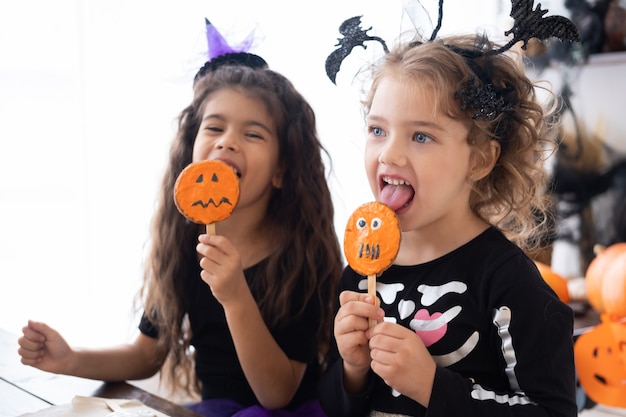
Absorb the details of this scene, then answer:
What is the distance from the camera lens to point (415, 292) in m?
1.24

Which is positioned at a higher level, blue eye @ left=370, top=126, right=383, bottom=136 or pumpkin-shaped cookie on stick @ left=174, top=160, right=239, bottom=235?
blue eye @ left=370, top=126, right=383, bottom=136

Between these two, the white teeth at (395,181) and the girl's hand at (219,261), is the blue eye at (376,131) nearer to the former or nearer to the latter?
the white teeth at (395,181)

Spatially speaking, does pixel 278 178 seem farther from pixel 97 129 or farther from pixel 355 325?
pixel 97 129

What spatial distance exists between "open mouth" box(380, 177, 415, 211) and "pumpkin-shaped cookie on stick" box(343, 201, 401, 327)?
0.03m

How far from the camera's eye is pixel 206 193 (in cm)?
138

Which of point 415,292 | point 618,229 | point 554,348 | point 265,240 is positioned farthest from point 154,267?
point 618,229

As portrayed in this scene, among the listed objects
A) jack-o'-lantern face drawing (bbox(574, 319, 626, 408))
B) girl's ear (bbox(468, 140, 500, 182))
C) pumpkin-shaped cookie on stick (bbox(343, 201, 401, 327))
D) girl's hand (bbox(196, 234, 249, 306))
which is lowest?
jack-o'-lantern face drawing (bbox(574, 319, 626, 408))

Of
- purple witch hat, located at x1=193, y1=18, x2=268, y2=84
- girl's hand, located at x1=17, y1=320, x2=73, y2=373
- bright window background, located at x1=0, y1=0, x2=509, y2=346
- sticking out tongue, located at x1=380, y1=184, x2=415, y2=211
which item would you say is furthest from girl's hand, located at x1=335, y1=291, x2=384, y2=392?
bright window background, located at x1=0, y1=0, x2=509, y2=346

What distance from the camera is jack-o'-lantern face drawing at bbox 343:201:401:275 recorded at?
1.15m

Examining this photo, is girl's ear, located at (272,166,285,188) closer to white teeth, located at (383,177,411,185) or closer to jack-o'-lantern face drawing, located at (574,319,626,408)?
white teeth, located at (383,177,411,185)

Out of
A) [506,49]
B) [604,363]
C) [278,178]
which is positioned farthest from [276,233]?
[604,363]

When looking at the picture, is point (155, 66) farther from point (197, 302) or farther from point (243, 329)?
point (243, 329)

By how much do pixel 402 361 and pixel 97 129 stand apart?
7.47 ft

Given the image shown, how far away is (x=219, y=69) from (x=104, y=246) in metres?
1.63
